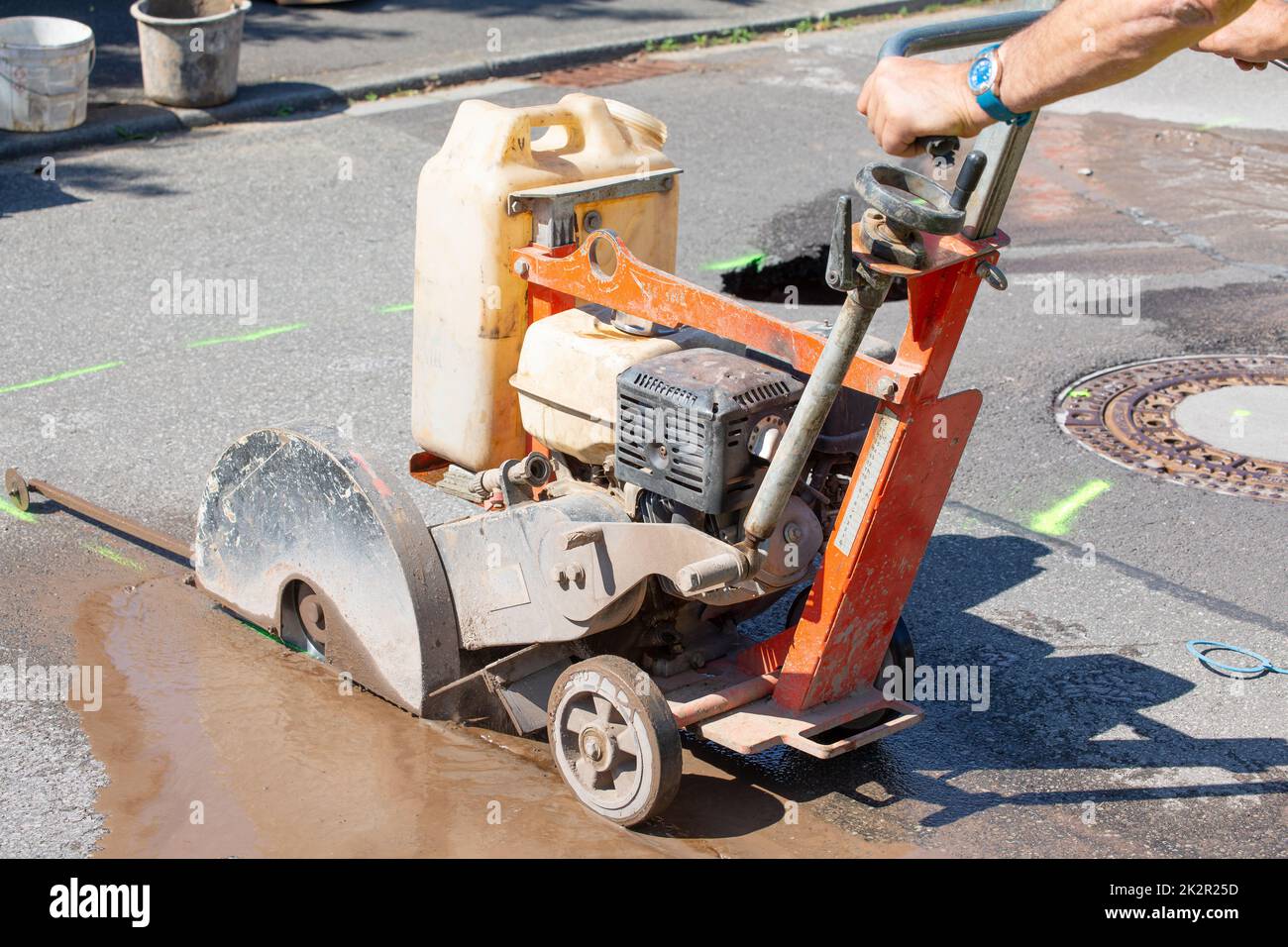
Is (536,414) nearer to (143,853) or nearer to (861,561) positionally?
(861,561)

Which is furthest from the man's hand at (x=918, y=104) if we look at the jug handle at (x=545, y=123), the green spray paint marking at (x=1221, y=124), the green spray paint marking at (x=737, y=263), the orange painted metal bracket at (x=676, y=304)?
the green spray paint marking at (x=1221, y=124)

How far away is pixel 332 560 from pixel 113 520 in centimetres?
132

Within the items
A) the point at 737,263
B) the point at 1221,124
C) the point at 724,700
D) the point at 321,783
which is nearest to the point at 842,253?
the point at 724,700

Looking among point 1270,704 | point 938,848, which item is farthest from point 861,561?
point 1270,704

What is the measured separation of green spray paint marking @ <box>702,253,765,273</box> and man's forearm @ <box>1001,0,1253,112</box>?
4.78 metres

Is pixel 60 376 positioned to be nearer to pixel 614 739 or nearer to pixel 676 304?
pixel 676 304

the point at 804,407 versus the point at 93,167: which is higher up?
the point at 804,407

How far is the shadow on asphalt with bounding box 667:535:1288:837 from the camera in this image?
3994mm

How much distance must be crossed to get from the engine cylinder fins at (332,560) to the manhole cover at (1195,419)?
10.3 ft

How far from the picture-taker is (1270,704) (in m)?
4.45

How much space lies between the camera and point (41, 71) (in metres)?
9.02

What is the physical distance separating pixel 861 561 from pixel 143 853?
1.84m

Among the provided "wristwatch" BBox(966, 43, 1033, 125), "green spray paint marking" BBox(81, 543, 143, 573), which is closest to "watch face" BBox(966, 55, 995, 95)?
"wristwatch" BBox(966, 43, 1033, 125)
